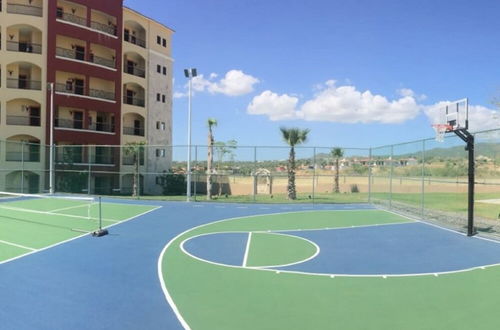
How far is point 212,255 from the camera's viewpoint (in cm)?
1062

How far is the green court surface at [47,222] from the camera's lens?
11.6 metres

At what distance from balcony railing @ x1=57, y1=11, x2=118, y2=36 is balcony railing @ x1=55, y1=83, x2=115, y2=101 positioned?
5.74 m

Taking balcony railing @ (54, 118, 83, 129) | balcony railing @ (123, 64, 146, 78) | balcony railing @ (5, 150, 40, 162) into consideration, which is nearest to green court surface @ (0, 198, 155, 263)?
balcony railing @ (5, 150, 40, 162)

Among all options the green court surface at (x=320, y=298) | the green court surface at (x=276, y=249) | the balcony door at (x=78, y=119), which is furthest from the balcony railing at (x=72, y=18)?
the green court surface at (x=320, y=298)

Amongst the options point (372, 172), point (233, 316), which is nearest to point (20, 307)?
point (233, 316)

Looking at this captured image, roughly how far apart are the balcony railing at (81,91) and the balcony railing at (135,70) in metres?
4.32

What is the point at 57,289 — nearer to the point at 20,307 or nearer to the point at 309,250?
the point at 20,307

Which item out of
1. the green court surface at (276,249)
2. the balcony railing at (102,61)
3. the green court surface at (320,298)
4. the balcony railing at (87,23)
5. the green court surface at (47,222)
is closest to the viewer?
the green court surface at (320,298)

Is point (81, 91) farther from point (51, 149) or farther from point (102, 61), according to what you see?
point (51, 149)

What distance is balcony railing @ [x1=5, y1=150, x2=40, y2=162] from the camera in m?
29.1

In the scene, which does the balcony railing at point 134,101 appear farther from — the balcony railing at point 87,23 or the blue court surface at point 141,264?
the blue court surface at point 141,264

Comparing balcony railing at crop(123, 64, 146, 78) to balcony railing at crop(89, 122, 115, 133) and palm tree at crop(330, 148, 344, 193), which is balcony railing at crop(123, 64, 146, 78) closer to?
balcony railing at crop(89, 122, 115, 133)

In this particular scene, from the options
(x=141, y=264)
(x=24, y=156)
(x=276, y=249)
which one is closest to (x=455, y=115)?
(x=276, y=249)

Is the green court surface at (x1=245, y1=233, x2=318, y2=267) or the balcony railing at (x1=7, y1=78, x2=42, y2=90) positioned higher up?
the balcony railing at (x1=7, y1=78, x2=42, y2=90)
